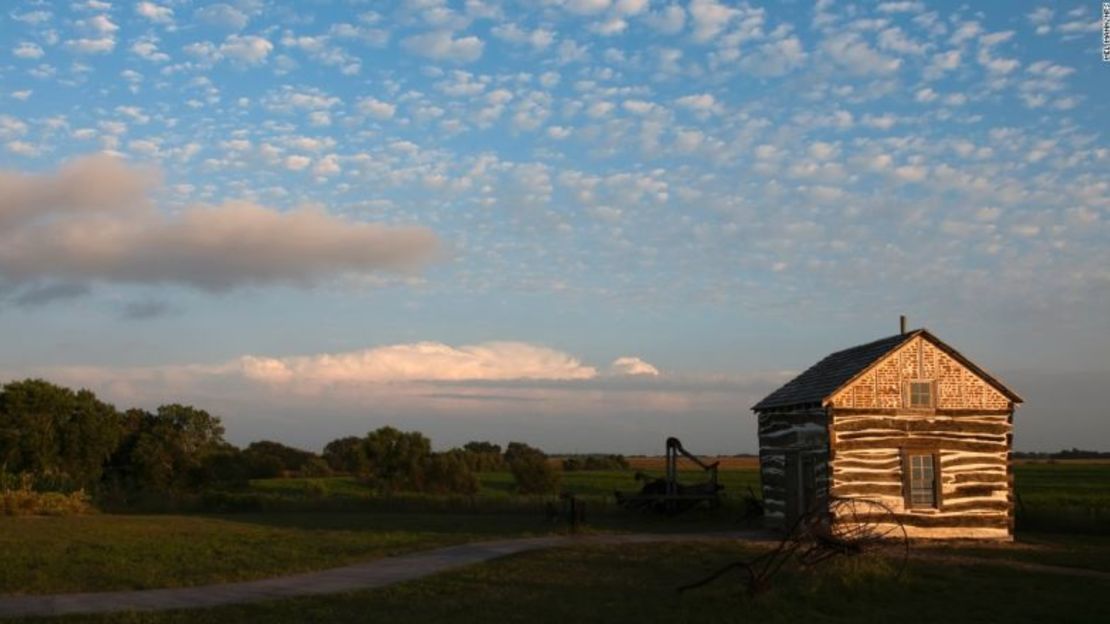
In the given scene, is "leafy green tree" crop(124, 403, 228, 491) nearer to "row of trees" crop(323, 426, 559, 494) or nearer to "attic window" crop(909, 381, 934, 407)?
"row of trees" crop(323, 426, 559, 494)

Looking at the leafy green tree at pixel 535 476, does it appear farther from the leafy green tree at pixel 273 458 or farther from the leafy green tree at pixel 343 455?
the leafy green tree at pixel 273 458

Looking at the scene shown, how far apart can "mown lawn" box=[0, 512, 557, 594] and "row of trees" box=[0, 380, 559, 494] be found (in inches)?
799

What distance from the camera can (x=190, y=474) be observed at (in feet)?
210

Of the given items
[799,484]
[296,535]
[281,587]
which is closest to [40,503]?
[296,535]

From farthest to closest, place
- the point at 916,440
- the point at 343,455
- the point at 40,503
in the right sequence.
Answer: the point at 343,455 → the point at 40,503 → the point at 916,440

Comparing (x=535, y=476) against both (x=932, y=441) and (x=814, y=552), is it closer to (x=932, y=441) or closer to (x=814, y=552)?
(x=932, y=441)

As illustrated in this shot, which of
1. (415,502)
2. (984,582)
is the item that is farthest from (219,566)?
(415,502)

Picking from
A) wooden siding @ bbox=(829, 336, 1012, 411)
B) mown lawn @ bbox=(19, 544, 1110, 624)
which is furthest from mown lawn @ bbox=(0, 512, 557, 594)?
wooden siding @ bbox=(829, 336, 1012, 411)

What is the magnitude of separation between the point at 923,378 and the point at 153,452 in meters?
48.9

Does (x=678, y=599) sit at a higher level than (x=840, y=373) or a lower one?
lower

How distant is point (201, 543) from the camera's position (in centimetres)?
2570

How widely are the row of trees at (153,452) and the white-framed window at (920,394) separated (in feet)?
112

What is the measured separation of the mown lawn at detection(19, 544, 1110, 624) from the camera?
1491cm

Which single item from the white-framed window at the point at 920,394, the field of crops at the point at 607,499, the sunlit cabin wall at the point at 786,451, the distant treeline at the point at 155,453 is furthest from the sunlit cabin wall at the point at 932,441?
the distant treeline at the point at 155,453
